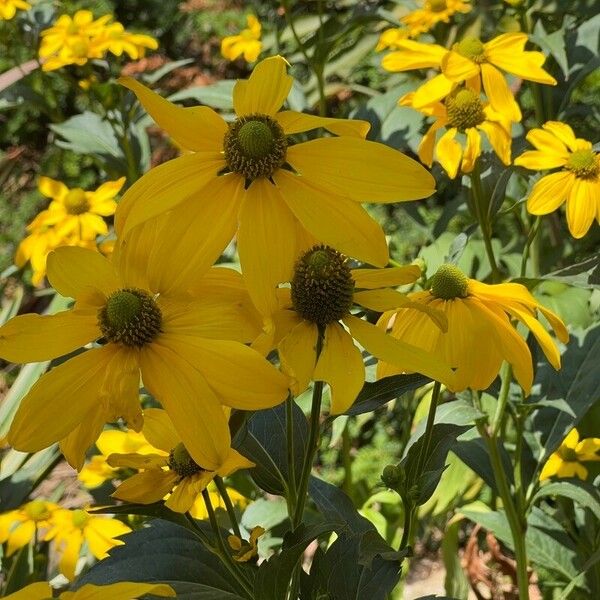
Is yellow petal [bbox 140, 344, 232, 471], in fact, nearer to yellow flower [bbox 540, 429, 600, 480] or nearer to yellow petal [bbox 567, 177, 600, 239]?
yellow petal [bbox 567, 177, 600, 239]

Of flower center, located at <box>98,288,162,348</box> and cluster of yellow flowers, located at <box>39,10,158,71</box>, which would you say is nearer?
flower center, located at <box>98,288,162,348</box>

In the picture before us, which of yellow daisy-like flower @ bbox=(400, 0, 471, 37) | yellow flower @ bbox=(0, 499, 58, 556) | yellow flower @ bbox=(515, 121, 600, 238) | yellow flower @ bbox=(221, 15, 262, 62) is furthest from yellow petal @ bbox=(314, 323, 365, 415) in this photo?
yellow flower @ bbox=(221, 15, 262, 62)

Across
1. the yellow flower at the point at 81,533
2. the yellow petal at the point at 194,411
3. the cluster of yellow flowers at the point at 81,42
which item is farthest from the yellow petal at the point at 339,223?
the cluster of yellow flowers at the point at 81,42

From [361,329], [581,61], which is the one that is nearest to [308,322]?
[361,329]

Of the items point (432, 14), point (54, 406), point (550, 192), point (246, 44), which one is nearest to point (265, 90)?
point (54, 406)

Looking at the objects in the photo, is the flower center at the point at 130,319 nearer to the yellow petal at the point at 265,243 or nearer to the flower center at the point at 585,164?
the yellow petal at the point at 265,243
